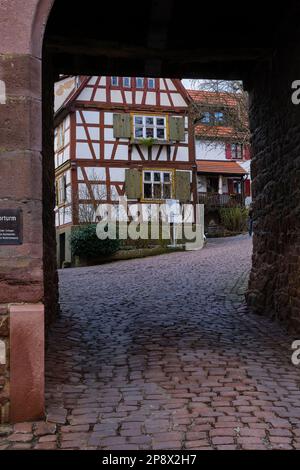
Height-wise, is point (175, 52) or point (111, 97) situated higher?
point (111, 97)

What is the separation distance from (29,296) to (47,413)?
34.1 inches

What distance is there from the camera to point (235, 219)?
2900 cm

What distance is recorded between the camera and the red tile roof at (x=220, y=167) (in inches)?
1326

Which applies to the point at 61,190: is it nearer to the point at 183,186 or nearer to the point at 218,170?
the point at 183,186

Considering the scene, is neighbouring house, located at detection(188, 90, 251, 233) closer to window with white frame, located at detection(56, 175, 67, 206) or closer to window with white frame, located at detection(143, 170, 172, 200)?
window with white frame, located at detection(143, 170, 172, 200)

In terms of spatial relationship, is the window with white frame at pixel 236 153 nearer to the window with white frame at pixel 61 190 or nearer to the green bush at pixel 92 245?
the window with white frame at pixel 61 190

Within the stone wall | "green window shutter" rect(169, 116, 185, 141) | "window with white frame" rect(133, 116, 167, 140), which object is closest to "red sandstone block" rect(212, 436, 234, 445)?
the stone wall

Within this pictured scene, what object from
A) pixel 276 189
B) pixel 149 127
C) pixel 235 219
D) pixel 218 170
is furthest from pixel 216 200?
pixel 276 189

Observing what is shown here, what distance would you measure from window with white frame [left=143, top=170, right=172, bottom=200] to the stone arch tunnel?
607 inches

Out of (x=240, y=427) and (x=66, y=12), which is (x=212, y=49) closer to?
(x=66, y=12)

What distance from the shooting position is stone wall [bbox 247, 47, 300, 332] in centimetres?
661

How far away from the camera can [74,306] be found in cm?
887
